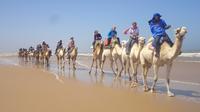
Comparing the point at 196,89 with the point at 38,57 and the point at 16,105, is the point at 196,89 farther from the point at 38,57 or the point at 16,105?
the point at 38,57

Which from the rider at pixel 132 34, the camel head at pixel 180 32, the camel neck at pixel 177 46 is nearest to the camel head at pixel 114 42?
the rider at pixel 132 34

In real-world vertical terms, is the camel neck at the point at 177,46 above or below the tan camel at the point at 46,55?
above

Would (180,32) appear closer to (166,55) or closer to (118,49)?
(166,55)

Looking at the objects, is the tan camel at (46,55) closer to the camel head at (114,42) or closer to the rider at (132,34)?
the camel head at (114,42)

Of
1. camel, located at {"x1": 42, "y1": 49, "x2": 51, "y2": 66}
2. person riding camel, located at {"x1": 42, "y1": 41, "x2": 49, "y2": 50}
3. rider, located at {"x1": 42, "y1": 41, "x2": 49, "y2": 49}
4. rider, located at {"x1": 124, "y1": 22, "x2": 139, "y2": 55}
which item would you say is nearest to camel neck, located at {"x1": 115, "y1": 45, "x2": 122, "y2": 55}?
rider, located at {"x1": 124, "y1": 22, "x2": 139, "y2": 55}

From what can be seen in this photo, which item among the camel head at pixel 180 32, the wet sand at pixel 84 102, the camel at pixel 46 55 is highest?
the camel head at pixel 180 32

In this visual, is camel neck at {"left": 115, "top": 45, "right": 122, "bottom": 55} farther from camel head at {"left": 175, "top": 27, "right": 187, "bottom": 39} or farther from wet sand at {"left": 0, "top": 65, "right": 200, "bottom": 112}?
camel head at {"left": 175, "top": 27, "right": 187, "bottom": 39}

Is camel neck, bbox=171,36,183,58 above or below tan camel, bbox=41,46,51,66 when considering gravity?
above

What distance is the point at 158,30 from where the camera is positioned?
11.9 meters

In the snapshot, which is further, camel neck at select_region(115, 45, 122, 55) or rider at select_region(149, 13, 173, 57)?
camel neck at select_region(115, 45, 122, 55)

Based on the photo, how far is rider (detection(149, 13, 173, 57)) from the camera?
1172 centimetres

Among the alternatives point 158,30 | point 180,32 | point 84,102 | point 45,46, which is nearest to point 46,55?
point 45,46

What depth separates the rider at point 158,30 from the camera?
11719 millimetres

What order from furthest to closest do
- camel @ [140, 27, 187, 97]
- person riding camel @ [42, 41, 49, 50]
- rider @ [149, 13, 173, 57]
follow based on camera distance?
person riding camel @ [42, 41, 49, 50], rider @ [149, 13, 173, 57], camel @ [140, 27, 187, 97]
